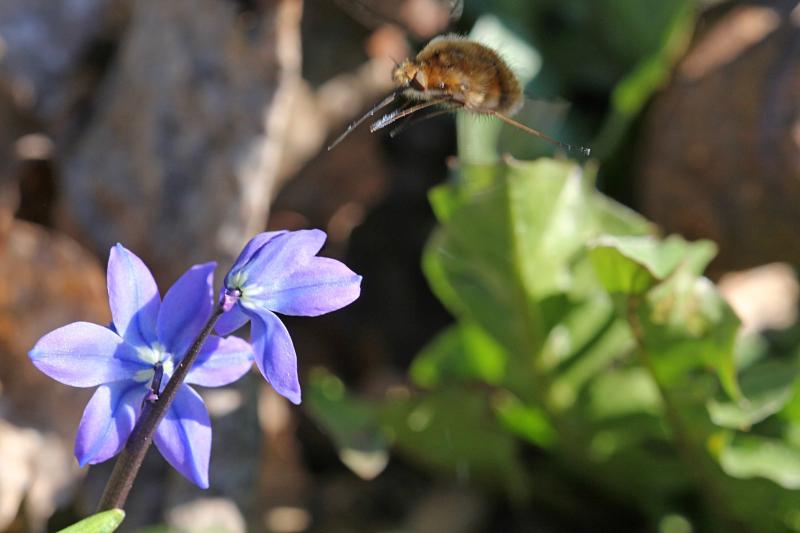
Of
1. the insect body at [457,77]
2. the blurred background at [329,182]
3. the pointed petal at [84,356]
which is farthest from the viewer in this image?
the blurred background at [329,182]

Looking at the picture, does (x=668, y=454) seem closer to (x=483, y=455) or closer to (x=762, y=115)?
(x=483, y=455)

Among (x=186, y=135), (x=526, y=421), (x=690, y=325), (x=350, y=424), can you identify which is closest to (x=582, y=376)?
(x=526, y=421)

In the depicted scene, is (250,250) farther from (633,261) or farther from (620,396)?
(620,396)

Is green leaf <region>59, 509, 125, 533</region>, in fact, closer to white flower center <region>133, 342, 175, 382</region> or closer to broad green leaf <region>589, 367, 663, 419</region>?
white flower center <region>133, 342, 175, 382</region>

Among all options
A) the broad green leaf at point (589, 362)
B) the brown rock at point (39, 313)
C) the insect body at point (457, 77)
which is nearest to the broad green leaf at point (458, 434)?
the broad green leaf at point (589, 362)

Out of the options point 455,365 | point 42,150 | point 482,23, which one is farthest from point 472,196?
point 42,150

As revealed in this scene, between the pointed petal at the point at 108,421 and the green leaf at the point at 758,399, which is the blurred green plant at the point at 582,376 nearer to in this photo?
the green leaf at the point at 758,399
